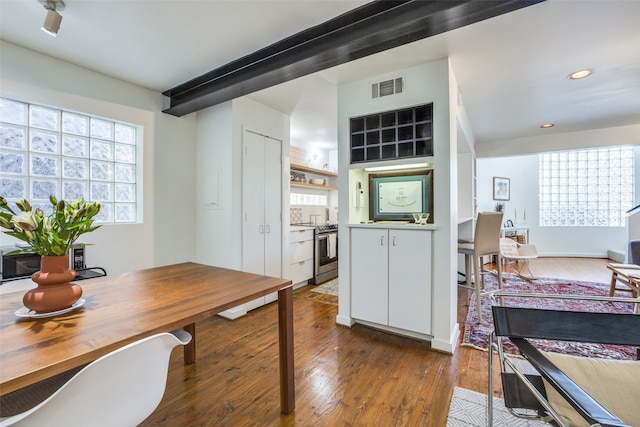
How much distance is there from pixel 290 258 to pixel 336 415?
2354 millimetres

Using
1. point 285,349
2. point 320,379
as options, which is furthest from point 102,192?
point 320,379

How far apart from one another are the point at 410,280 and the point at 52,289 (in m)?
2.29

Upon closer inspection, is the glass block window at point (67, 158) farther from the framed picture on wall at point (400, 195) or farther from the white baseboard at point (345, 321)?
the framed picture on wall at point (400, 195)

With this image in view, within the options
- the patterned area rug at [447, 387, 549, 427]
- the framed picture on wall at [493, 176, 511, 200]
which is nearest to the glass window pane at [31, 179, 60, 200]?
the patterned area rug at [447, 387, 549, 427]

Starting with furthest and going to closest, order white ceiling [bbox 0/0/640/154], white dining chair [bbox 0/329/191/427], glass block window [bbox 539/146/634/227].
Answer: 1. glass block window [bbox 539/146/634/227]
2. white ceiling [bbox 0/0/640/154]
3. white dining chair [bbox 0/329/191/427]

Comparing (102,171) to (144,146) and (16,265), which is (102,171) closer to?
(144,146)

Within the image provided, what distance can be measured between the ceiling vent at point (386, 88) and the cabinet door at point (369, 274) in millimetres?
1272

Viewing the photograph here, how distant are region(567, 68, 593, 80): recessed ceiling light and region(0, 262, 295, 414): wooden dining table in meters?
3.27

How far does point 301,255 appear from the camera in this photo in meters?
4.02

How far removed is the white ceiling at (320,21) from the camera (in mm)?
1762

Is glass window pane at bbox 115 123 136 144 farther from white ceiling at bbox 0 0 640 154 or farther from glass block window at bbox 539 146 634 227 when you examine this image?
glass block window at bbox 539 146 634 227

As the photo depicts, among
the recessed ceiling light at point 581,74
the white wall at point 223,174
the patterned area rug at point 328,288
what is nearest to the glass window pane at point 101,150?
the white wall at point 223,174

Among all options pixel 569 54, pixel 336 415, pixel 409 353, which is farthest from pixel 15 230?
pixel 569 54

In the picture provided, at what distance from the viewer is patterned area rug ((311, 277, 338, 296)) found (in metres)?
3.92
